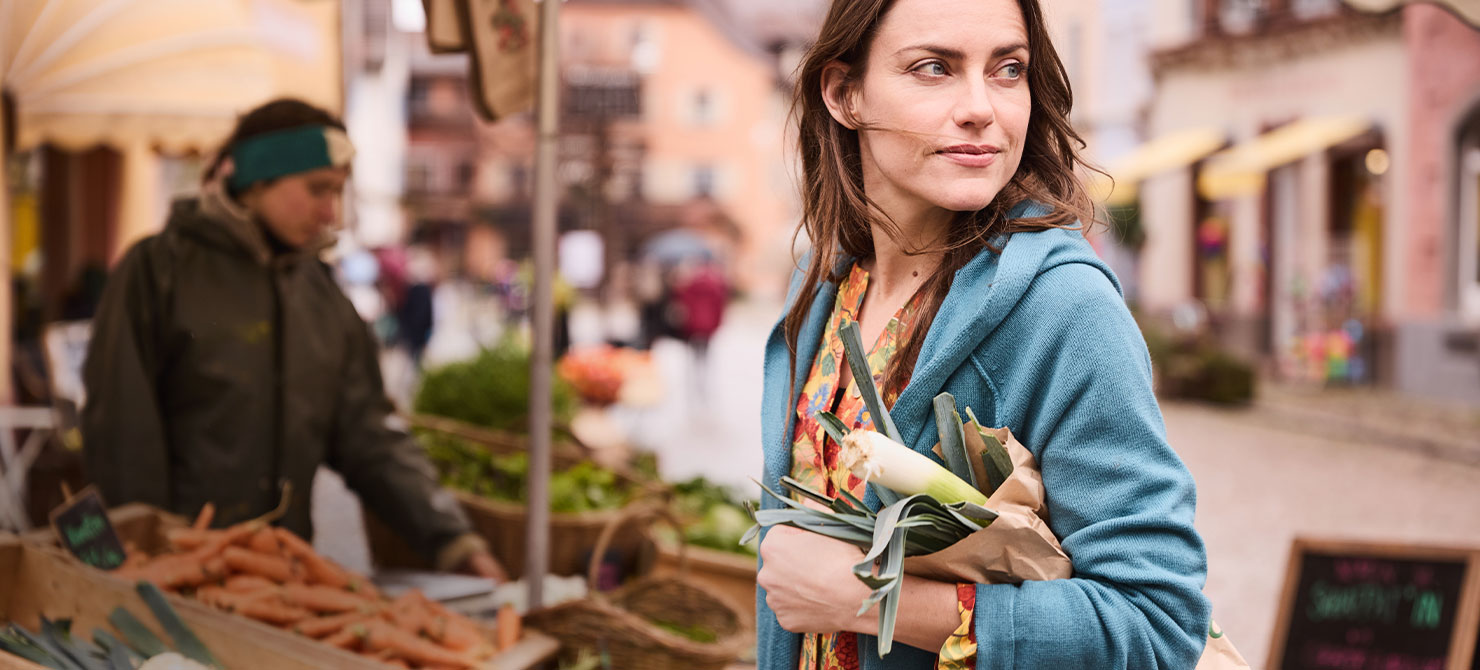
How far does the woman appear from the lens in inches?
48.0

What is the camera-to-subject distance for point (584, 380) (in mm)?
7777

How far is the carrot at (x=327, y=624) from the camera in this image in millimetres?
2482

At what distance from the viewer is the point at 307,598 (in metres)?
2.61

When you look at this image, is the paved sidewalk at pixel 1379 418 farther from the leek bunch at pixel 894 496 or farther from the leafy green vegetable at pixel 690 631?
the leek bunch at pixel 894 496

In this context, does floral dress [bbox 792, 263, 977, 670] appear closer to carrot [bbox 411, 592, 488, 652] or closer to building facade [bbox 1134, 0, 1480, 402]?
carrot [bbox 411, 592, 488, 652]

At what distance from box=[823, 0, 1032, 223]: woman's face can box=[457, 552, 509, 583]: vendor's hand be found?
2.41m

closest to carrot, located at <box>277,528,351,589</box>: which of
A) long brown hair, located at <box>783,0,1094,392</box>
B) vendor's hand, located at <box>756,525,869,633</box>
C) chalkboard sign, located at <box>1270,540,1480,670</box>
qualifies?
long brown hair, located at <box>783,0,1094,392</box>

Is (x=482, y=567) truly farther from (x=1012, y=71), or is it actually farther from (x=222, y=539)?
(x=1012, y=71)

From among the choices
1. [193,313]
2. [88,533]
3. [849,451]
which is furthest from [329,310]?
[849,451]

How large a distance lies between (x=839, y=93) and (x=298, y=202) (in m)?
2.19

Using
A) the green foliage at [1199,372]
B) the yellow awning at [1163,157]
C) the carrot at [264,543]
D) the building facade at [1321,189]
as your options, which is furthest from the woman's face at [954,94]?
the yellow awning at [1163,157]

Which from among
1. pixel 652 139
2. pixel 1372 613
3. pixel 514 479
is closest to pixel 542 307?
pixel 514 479

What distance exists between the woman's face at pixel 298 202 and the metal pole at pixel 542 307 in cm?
66

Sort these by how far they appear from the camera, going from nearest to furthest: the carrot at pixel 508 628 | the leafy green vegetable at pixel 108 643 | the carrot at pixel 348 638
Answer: the leafy green vegetable at pixel 108 643 < the carrot at pixel 348 638 < the carrot at pixel 508 628
